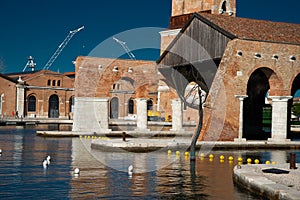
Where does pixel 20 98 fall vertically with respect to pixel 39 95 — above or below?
below

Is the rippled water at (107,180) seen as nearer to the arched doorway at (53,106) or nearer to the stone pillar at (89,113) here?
the stone pillar at (89,113)

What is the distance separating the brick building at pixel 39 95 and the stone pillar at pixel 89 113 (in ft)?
93.3

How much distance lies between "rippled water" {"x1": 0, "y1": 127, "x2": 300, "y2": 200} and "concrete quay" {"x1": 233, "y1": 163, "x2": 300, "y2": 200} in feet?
0.97

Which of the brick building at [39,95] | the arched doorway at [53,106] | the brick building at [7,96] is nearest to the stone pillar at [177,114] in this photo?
the brick building at [39,95]

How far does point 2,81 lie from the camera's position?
202 feet

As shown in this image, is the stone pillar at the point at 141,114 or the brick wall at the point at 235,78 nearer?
the brick wall at the point at 235,78

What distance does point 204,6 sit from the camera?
46.8 m

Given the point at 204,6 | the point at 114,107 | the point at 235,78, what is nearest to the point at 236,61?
the point at 235,78

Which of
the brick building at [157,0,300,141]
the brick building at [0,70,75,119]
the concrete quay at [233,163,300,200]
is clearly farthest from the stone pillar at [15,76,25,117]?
the concrete quay at [233,163,300,200]

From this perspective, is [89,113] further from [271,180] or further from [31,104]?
[31,104]

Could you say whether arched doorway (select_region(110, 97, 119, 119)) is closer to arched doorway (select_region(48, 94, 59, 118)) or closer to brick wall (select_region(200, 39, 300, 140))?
arched doorway (select_region(48, 94, 59, 118))

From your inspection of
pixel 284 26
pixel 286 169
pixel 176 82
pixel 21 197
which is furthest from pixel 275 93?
pixel 21 197

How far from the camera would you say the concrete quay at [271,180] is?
9.91 meters

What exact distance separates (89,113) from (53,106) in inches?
1289
